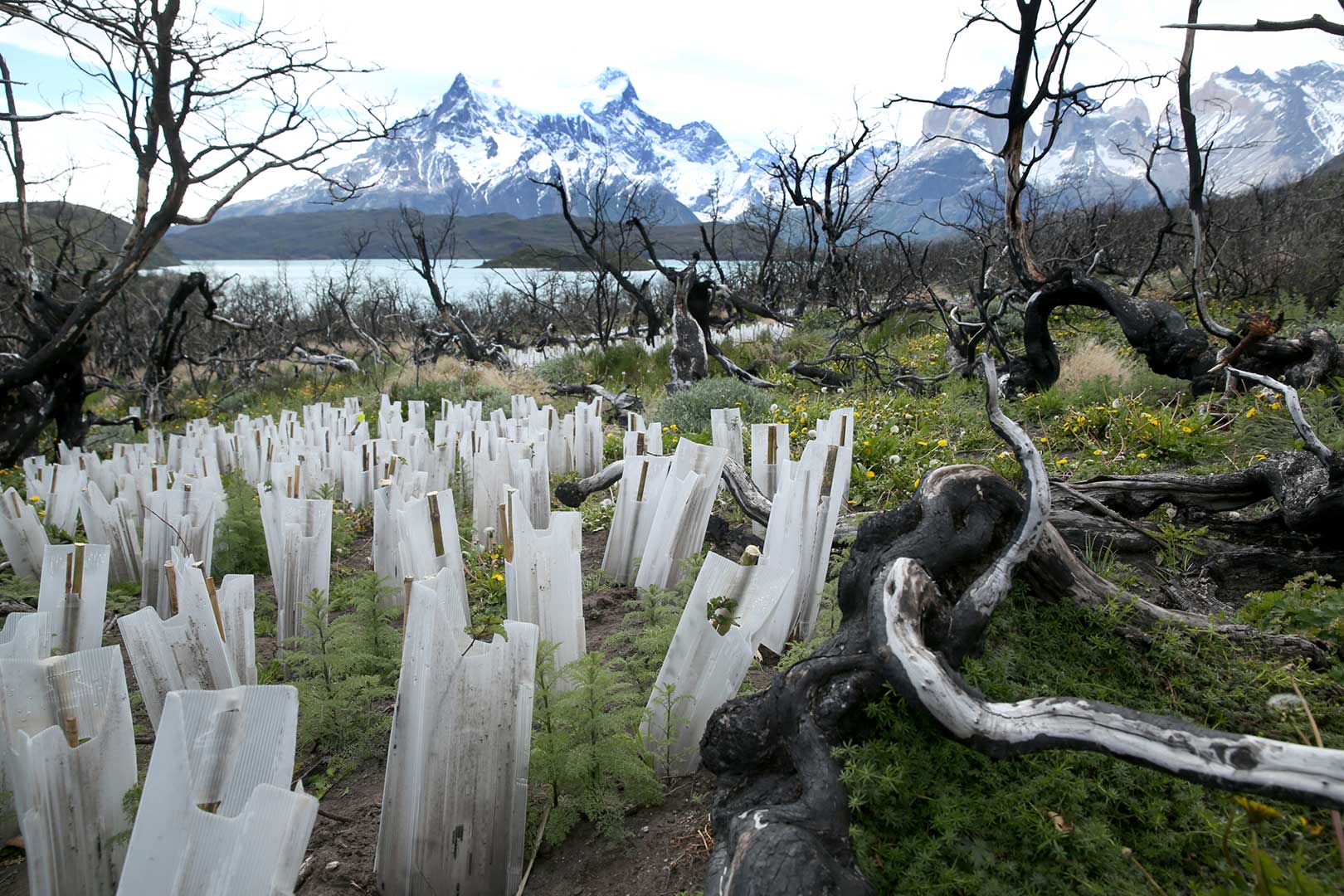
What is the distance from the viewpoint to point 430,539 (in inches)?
111

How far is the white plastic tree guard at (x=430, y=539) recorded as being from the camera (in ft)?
8.68

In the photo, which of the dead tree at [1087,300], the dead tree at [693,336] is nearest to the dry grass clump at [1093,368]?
the dead tree at [1087,300]

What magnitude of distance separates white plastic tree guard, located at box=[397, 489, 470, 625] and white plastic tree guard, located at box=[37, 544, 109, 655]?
96 cm

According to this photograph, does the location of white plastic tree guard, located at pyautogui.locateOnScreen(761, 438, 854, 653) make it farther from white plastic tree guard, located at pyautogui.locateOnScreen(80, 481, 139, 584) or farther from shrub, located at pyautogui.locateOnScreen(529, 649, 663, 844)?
white plastic tree guard, located at pyautogui.locateOnScreen(80, 481, 139, 584)

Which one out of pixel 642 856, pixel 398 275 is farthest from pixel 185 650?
pixel 398 275

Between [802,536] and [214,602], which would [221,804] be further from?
[802,536]

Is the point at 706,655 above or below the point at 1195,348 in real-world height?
below

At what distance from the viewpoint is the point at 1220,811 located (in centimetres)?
159

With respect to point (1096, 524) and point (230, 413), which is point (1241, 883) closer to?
point (1096, 524)

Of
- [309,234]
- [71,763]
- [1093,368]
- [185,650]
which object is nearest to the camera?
[71,763]

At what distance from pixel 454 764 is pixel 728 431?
130 inches

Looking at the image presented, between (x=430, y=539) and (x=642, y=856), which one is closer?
(x=642, y=856)

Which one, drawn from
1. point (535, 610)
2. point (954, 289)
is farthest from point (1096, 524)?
point (954, 289)

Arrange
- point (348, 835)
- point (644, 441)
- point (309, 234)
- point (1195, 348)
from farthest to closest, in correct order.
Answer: point (309, 234), point (1195, 348), point (644, 441), point (348, 835)
